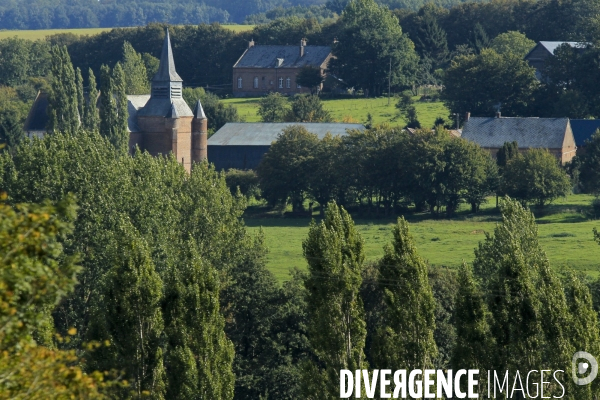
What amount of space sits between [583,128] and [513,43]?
2548 cm

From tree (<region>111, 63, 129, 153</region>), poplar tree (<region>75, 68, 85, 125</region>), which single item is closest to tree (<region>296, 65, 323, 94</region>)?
tree (<region>111, 63, 129, 153</region>)

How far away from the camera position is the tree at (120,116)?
270 ft

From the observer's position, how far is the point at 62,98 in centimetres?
8606

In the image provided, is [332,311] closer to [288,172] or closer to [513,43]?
[288,172]

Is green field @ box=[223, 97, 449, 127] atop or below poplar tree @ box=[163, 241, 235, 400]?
atop

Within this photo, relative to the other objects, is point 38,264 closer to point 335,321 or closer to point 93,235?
point 335,321

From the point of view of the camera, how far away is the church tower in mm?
89750

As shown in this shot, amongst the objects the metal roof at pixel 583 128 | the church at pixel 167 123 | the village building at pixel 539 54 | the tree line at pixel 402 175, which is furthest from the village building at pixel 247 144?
the village building at pixel 539 54

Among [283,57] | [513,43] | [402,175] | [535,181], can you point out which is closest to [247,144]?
[402,175]

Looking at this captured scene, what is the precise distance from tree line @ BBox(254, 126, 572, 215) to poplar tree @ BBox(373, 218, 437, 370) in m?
43.6

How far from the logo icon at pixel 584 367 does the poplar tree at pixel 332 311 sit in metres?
5.61

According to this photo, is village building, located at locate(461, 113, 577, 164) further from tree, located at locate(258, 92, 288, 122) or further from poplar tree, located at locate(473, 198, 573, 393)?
poplar tree, located at locate(473, 198, 573, 393)

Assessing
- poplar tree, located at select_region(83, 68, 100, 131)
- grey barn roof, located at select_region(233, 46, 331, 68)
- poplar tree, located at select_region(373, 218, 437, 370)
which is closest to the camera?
poplar tree, located at select_region(373, 218, 437, 370)

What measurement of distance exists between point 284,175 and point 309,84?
41855 mm
